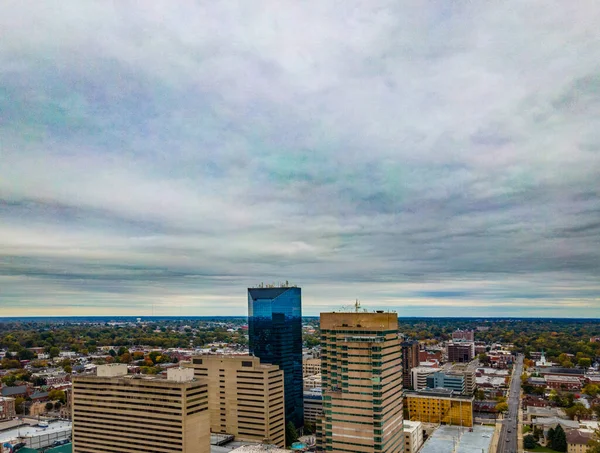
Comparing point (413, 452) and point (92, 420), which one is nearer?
point (92, 420)

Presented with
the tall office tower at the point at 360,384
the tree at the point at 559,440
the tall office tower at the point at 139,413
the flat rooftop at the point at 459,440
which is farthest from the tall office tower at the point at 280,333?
the tree at the point at 559,440

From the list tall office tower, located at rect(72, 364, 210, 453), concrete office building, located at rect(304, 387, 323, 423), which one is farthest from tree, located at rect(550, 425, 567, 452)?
tall office tower, located at rect(72, 364, 210, 453)

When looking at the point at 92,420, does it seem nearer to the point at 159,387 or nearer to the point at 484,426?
the point at 159,387

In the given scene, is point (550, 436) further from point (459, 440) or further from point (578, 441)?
point (459, 440)

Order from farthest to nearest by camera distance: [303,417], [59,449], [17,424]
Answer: [303,417], [17,424], [59,449]

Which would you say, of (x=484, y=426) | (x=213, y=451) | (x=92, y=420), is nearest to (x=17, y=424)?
(x=92, y=420)

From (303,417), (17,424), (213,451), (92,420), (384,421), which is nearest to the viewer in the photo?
(384,421)

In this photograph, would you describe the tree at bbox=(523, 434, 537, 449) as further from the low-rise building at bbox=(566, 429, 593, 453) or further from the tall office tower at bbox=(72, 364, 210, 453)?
the tall office tower at bbox=(72, 364, 210, 453)
